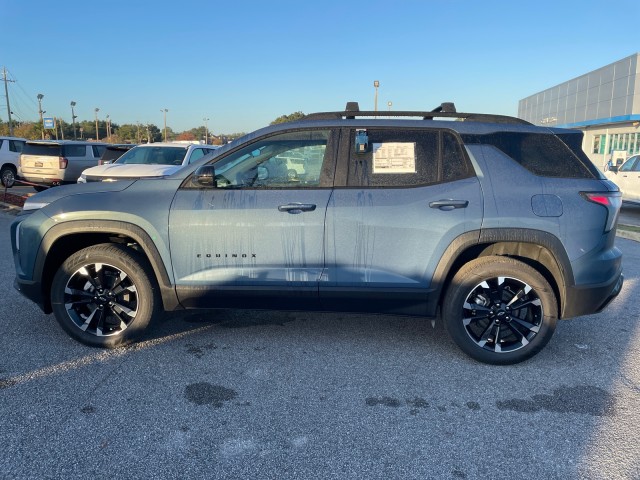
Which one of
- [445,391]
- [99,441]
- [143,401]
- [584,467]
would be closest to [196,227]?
[143,401]

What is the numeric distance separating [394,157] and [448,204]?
549mm

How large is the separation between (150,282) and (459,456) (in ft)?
8.48

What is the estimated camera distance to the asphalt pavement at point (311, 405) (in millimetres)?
2537

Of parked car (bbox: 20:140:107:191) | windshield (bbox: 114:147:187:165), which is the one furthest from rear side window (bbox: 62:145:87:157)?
windshield (bbox: 114:147:187:165)

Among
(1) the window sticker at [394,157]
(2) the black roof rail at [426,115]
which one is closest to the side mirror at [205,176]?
(2) the black roof rail at [426,115]

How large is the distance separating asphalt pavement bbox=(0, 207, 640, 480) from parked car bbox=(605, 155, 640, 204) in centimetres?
1031

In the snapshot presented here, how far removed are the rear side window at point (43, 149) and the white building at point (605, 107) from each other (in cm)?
2864

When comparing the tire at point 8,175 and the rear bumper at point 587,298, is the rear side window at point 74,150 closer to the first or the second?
the tire at point 8,175

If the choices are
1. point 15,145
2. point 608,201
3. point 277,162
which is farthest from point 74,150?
point 608,201

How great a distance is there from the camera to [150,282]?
12.8 feet

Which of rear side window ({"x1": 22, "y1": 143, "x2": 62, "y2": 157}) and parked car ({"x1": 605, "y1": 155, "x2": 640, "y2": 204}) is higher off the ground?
rear side window ({"x1": 22, "y1": 143, "x2": 62, "y2": 157})

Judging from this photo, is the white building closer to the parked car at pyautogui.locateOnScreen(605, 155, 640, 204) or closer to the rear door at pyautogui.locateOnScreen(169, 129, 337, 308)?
the parked car at pyautogui.locateOnScreen(605, 155, 640, 204)

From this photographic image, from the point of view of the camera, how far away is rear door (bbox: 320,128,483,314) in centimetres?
360

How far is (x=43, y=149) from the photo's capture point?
1570 cm
